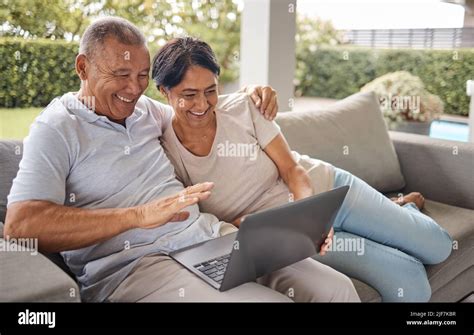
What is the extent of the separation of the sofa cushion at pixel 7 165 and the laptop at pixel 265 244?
388mm

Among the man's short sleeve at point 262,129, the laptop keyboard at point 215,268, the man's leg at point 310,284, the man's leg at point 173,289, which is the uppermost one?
the man's short sleeve at point 262,129

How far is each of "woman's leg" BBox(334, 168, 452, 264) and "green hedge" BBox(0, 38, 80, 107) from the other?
79 cm

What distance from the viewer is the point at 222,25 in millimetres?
2562

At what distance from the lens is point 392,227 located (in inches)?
57.1

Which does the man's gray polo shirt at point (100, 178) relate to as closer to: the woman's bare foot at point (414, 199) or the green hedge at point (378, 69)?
the woman's bare foot at point (414, 199)

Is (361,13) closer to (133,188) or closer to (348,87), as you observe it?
(348,87)

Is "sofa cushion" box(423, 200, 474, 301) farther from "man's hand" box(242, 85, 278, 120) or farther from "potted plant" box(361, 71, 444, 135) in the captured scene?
"potted plant" box(361, 71, 444, 135)

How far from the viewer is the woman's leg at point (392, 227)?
1.44m

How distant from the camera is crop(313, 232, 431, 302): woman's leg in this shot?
1325mm

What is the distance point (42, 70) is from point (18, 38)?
0.10 metres

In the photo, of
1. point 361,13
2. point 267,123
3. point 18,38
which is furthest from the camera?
point 361,13
